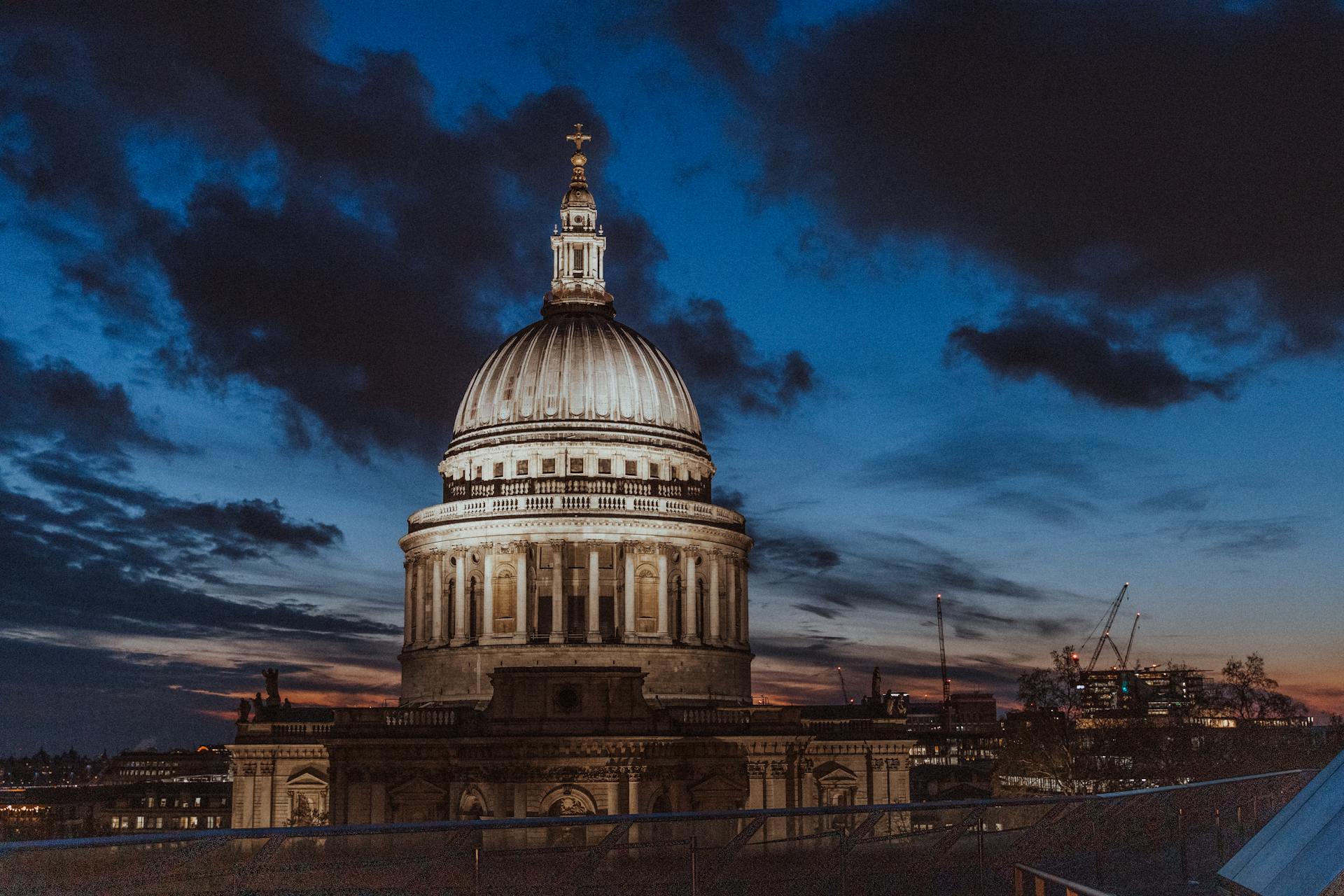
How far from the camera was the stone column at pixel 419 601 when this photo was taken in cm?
10325

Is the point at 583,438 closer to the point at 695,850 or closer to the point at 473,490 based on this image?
the point at 473,490

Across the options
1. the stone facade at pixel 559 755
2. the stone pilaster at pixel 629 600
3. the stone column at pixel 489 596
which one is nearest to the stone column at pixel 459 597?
the stone column at pixel 489 596

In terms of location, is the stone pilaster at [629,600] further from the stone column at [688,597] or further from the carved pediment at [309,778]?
the carved pediment at [309,778]

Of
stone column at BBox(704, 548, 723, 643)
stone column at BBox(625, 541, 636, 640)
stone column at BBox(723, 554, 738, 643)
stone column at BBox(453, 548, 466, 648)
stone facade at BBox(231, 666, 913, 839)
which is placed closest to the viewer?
stone facade at BBox(231, 666, 913, 839)

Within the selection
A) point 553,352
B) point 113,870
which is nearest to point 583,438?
point 553,352

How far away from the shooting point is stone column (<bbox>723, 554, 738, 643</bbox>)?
343 feet

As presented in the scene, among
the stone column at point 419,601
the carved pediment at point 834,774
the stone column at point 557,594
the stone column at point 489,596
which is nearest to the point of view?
the carved pediment at point 834,774

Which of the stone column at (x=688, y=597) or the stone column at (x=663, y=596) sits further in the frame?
the stone column at (x=688, y=597)

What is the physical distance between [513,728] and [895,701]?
95.8 ft

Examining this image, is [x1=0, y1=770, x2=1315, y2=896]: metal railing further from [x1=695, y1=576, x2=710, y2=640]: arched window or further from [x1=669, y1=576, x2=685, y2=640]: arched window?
[x1=695, y1=576, x2=710, y2=640]: arched window

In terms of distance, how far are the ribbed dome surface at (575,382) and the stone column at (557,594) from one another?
11002 mm

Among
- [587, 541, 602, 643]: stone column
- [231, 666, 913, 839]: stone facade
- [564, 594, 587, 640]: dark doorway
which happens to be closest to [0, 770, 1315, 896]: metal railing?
[231, 666, 913, 839]: stone facade

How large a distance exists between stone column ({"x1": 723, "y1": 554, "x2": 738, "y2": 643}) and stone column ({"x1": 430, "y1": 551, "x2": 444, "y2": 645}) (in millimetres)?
18497

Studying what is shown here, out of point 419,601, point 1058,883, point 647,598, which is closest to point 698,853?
point 1058,883
